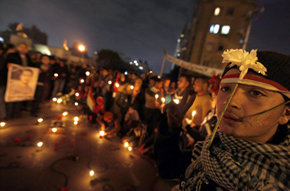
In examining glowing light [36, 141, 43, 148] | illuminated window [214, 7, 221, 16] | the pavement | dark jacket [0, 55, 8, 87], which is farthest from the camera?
illuminated window [214, 7, 221, 16]

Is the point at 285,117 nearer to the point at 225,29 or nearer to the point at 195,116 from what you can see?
the point at 195,116

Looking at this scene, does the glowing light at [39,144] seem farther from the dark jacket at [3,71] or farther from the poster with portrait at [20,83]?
the dark jacket at [3,71]

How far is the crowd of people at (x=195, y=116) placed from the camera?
939mm

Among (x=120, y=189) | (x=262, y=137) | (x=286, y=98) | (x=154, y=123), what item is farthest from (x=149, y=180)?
(x=286, y=98)

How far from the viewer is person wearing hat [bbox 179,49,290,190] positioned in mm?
867

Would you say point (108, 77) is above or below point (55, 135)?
above

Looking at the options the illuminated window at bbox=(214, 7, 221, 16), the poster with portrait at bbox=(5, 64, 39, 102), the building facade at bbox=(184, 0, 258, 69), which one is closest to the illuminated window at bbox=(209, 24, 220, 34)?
the building facade at bbox=(184, 0, 258, 69)

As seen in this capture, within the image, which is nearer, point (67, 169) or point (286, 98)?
point (286, 98)

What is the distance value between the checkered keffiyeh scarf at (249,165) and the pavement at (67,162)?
6.70ft

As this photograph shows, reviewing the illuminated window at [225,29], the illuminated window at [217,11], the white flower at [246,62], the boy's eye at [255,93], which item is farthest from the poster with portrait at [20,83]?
the illuminated window at [217,11]

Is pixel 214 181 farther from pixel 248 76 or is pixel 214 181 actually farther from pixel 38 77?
pixel 38 77

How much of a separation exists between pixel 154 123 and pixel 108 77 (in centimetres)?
330

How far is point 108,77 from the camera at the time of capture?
21.1 feet

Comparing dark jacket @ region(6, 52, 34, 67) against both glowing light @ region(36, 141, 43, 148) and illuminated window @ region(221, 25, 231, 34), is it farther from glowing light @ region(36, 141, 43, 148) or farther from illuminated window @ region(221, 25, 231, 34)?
illuminated window @ region(221, 25, 231, 34)
